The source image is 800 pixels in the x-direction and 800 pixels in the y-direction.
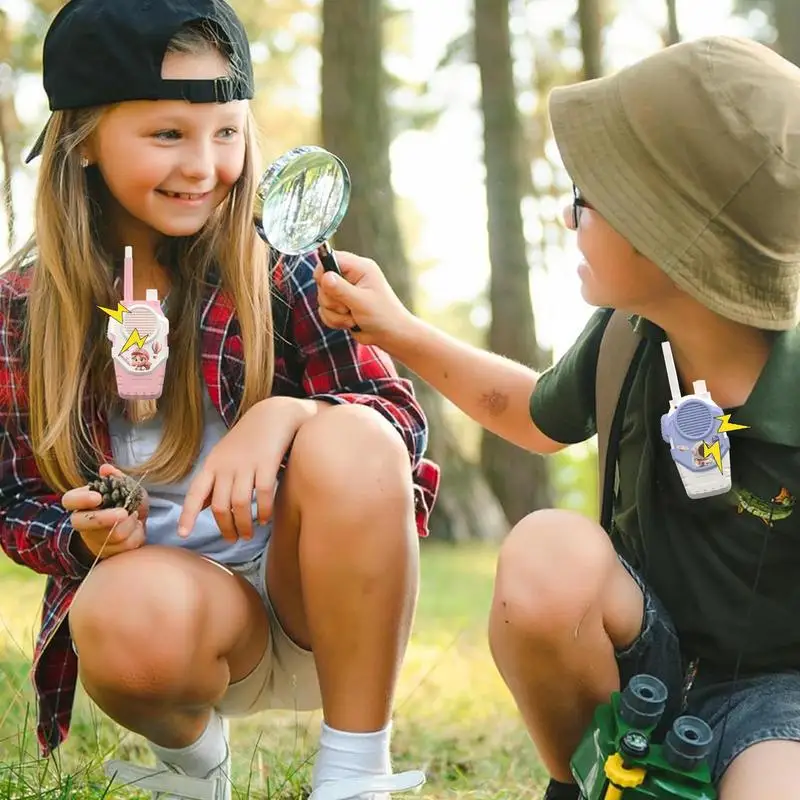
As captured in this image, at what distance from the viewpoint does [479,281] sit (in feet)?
65.6

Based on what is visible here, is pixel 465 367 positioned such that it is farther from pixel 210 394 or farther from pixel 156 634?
pixel 156 634

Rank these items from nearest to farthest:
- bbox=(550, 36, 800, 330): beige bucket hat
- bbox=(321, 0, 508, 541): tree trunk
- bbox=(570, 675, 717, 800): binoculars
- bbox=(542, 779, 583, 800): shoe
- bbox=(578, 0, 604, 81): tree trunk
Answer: bbox=(570, 675, 717, 800): binoculars, bbox=(550, 36, 800, 330): beige bucket hat, bbox=(542, 779, 583, 800): shoe, bbox=(321, 0, 508, 541): tree trunk, bbox=(578, 0, 604, 81): tree trunk

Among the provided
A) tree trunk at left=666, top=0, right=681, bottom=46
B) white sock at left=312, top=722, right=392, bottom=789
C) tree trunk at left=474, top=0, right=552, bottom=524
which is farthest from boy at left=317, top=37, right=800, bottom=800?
tree trunk at left=474, top=0, right=552, bottom=524

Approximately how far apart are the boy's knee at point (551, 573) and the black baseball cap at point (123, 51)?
92cm

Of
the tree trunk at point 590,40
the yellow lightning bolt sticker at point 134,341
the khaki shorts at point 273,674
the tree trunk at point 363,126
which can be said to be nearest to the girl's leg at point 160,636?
the khaki shorts at point 273,674

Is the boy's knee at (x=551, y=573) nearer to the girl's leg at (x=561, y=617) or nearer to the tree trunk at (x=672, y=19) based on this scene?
the girl's leg at (x=561, y=617)

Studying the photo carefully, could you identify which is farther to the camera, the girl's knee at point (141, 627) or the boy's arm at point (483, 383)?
the boy's arm at point (483, 383)

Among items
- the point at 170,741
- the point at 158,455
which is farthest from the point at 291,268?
the point at 170,741

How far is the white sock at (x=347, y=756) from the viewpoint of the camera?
1844 millimetres

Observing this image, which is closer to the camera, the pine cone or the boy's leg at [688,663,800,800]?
the boy's leg at [688,663,800,800]

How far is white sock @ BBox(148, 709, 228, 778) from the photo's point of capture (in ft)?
6.60

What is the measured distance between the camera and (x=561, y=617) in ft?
5.60

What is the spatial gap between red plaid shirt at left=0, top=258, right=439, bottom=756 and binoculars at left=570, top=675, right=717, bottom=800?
0.65 m

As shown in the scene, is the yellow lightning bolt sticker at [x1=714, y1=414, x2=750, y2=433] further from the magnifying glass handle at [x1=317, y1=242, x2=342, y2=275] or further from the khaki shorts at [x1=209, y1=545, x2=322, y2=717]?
the khaki shorts at [x1=209, y1=545, x2=322, y2=717]
